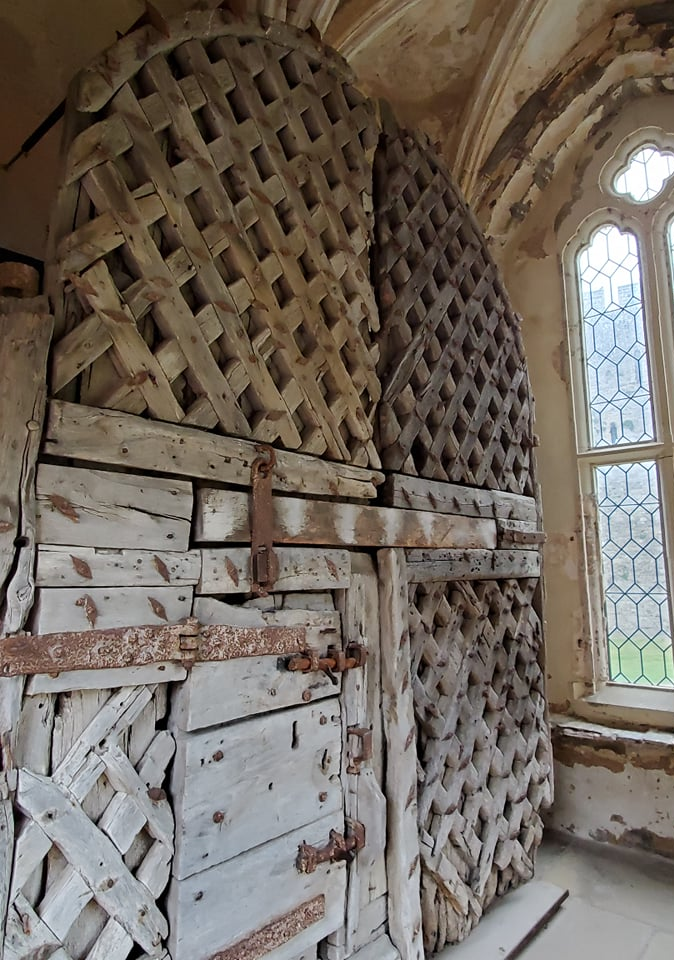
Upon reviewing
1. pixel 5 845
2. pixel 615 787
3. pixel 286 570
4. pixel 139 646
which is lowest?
pixel 615 787

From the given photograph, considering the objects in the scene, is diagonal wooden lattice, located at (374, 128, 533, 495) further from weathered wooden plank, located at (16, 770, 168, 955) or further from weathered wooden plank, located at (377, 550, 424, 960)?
weathered wooden plank, located at (16, 770, 168, 955)

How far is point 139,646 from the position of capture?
1.39m

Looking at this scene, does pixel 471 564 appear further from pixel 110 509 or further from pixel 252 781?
pixel 110 509

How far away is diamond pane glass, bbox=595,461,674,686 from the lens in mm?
3441

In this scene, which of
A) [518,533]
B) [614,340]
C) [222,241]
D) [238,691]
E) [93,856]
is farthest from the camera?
[614,340]

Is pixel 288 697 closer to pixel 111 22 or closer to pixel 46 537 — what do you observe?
pixel 46 537

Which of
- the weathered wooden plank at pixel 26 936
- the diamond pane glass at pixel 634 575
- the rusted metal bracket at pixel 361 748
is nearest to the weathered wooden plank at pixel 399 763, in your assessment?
the rusted metal bracket at pixel 361 748

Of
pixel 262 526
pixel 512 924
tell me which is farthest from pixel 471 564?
pixel 512 924

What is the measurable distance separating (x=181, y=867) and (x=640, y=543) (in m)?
3.09

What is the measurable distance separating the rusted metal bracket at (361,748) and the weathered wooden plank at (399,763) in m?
0.11

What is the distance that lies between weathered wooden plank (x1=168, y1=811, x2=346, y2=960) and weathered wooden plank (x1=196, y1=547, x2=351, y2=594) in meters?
0.69

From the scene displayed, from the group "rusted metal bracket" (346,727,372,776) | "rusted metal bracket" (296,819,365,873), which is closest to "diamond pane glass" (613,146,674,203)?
"rusted metal bracket" (346,727,372,776)

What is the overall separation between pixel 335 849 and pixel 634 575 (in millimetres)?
2545

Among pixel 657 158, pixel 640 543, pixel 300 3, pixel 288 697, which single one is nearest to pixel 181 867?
pixel 288 697
